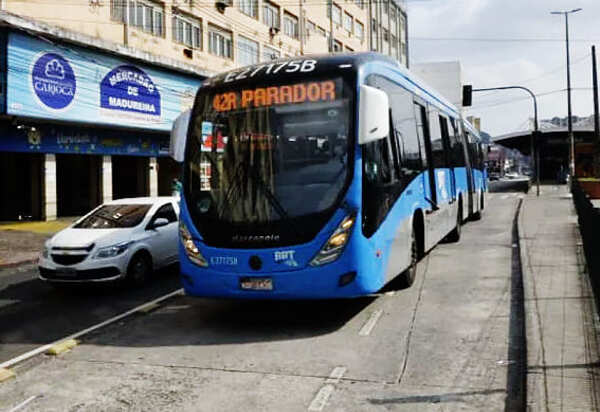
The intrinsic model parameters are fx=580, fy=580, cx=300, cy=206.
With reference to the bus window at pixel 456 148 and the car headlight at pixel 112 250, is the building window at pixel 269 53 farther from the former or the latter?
the car headlight at pixel 112 250

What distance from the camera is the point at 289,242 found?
6.85m

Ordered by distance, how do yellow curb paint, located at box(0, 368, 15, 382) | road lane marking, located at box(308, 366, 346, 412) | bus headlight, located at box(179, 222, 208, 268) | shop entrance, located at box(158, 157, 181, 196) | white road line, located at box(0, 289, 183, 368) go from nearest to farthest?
road lane marking, located at box(308, 366, 346, 412) < yellow curb paint, located at box(0, 368, 15, 382) < white road line, located at box(0, 289, 183, 368) < bus headlight, located at box(179, 222, 208, 268) < shop entrance, located at box(158, 157, 181, 196)

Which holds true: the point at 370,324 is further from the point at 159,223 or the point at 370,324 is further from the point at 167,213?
the point at 167,213

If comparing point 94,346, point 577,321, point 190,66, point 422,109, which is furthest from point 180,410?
point 190,66

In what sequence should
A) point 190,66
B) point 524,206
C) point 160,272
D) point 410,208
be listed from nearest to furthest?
point 410,208 < point 160,272 < point 524,206 < point 190,66

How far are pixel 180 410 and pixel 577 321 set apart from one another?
468 cm

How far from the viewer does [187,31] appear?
29.7m

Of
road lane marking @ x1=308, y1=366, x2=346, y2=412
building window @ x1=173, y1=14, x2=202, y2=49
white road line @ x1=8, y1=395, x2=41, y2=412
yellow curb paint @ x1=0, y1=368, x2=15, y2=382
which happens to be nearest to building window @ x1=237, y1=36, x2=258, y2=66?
building window @ x1=173, y1=14, x2=202, y2=49

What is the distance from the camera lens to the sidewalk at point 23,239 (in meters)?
14.6

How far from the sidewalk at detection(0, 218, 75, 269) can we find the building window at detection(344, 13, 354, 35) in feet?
118

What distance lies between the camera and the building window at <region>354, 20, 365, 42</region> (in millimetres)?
55625

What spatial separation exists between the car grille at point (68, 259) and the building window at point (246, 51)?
2676cm

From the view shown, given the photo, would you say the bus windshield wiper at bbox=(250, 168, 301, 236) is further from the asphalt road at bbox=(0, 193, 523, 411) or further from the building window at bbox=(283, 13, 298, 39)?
the building window at bbox=(283, 13, 298, 39)

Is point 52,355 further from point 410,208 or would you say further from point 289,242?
point 410,208
